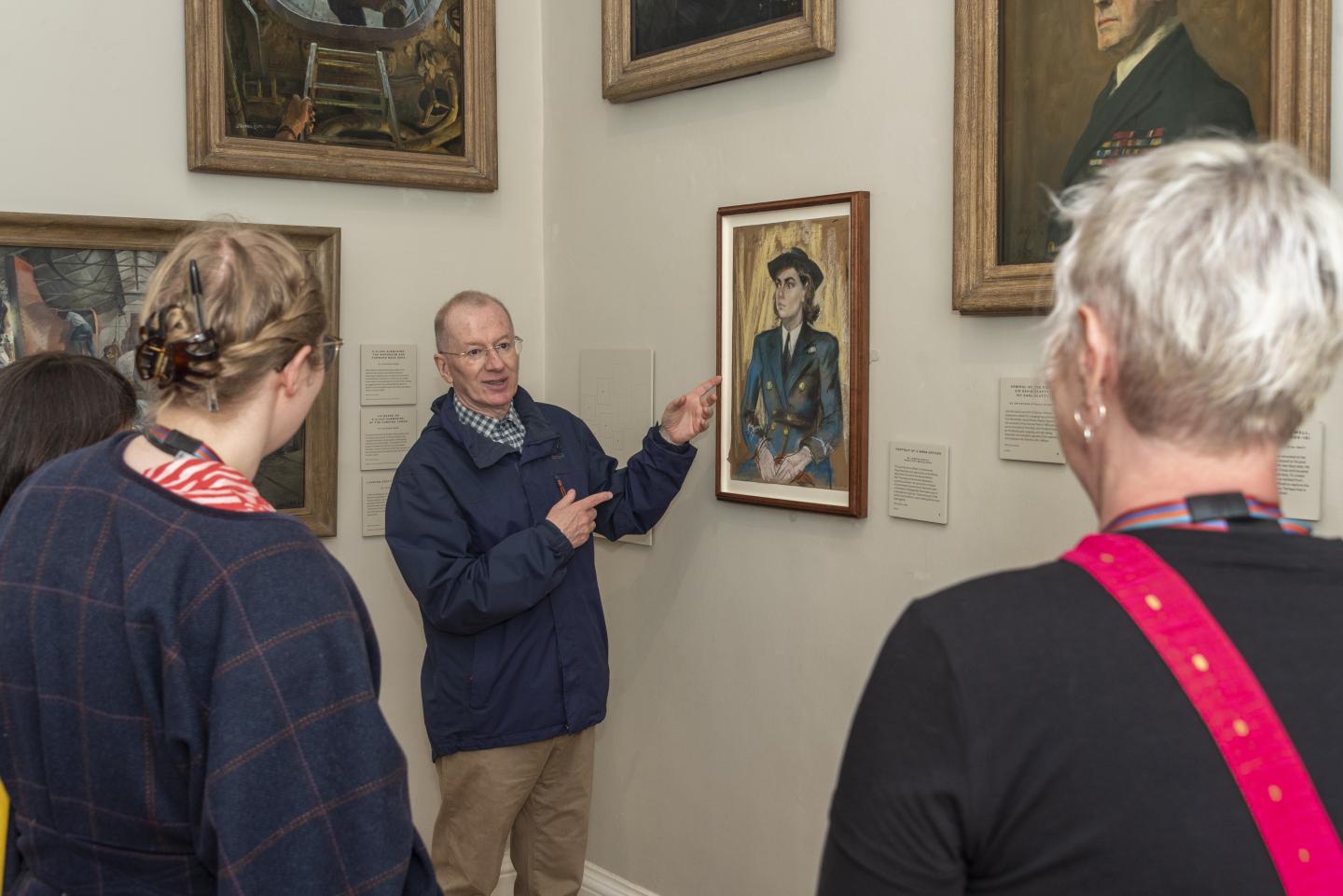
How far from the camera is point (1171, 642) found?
43.2 inches

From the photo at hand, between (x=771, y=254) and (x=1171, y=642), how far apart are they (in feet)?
8.52

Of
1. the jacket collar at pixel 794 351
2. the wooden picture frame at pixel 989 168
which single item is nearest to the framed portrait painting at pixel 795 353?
the jacket collar at pixel 794 351

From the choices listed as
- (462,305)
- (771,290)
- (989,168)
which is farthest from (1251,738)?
(462,305)

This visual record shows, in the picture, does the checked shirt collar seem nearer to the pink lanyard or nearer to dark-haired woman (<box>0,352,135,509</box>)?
dark-haired woman (<box>0,352,135,509</box>)

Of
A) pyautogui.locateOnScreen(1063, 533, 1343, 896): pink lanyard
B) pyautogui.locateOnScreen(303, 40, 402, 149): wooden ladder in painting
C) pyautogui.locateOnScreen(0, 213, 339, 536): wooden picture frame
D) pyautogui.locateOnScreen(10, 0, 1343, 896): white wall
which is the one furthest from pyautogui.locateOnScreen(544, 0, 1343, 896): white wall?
pyautogui.locateOnScreen(1063, 533, 1343, 896): pink lanyard

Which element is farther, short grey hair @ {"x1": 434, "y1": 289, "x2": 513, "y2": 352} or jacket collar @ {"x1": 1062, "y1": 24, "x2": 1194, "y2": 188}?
short grey hair @ {"x1": 434, "y1": 289, "x2": 513, "y2": 352}

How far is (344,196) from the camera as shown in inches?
162

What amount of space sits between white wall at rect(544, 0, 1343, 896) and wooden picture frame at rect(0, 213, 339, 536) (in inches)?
34.9

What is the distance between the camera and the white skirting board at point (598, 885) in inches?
168

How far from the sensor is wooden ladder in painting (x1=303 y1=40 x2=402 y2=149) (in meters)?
3.99

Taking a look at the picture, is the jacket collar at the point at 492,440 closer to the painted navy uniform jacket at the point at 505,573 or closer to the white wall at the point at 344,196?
the painted navy uniform jacket at the point at 505,573

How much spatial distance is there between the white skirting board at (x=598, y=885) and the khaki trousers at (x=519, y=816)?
417mm

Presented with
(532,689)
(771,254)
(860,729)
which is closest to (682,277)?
(771,254)

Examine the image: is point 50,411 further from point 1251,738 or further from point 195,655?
point 1251,738
